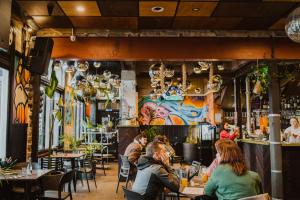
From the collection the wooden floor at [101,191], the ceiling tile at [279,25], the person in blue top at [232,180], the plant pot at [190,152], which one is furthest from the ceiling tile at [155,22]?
the plant pot at [190,152]

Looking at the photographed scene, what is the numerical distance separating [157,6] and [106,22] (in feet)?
3.75

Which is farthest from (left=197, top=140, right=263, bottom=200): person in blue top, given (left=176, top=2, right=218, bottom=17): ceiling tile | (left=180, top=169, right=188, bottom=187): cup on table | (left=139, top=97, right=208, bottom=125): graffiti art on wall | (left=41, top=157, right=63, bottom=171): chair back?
(left=139, top=97, right=208, bottom=125): graffiti art on wall

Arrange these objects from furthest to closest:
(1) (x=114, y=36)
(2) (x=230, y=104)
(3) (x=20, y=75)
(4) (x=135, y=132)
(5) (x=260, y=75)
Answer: (2) (x=230, y=104)
(4) (x=135, y=132)
(5) (x=260, y=75)
(1) (x=114, y=36)
(3) (x=20, y=75)

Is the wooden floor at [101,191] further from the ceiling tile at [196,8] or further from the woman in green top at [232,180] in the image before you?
the woman in green top at [232,180]

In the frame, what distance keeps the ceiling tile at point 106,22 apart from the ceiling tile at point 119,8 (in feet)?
0.66

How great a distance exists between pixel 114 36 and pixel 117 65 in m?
5.82

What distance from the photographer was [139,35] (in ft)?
19.9

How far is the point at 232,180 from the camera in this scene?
293cm

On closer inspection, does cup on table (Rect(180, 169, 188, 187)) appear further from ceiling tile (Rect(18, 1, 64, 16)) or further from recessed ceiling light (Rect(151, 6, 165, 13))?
ceiling tile (Rect(18, 1, 64, 16))

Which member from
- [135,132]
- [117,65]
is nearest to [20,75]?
[135,132]

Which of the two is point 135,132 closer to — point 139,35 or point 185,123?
point 139,35

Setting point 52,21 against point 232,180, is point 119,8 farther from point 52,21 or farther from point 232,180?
point 232,180

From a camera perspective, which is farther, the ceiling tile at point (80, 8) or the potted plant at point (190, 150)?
the potted plant at point (190, 150)

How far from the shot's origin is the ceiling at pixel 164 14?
4.80 m
